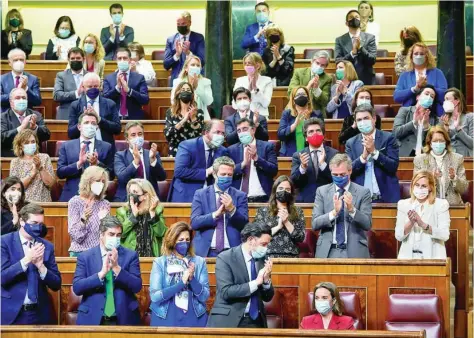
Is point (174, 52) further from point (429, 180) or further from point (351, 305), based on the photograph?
point (351, 305)

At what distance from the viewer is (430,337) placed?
358 inches

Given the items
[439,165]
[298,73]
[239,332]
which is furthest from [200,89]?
[239,332]

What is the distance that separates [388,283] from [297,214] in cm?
77

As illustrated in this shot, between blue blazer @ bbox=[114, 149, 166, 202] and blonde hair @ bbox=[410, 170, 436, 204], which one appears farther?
blue blazer @ bbox=[114, 149, 166, 202]

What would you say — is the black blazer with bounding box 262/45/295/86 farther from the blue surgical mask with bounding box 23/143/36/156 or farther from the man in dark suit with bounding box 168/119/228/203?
the blue surgical mask with bounding box 23/143/36/156

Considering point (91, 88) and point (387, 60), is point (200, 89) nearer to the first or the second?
point (91, 88)

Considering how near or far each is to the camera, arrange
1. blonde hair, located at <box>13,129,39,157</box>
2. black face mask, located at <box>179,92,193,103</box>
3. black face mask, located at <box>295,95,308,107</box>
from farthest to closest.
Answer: black face mask, located at <box>295,95,308,107</box>
black face mask, located at <box>179,92,193,103</box>
blonde hair, located at <box>13,129,39,157</box>

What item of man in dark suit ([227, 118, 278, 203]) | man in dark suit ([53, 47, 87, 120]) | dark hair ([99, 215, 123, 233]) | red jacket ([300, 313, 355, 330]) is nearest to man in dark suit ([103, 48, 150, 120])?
man in dark suit ([53, 47, 87, 120])

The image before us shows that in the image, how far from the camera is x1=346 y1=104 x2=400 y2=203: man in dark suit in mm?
10500

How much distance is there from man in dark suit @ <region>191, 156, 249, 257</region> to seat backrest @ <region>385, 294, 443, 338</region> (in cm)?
119

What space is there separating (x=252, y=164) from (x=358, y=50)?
112 inches

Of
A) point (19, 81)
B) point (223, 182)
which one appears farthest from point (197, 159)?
point (19, 81)

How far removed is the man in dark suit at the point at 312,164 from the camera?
34.7 ft

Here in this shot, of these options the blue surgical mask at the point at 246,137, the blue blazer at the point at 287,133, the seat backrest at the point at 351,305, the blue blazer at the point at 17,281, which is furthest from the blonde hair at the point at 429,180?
the blue blazer at the point at 17,281
